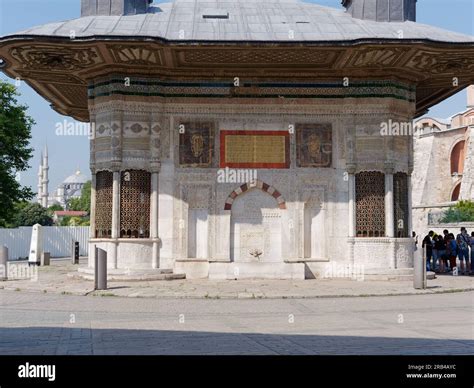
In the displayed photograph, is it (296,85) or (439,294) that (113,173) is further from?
(439,294)

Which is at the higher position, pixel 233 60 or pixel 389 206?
pixel 233 60

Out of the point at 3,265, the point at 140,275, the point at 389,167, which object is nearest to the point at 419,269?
the point at 389,167

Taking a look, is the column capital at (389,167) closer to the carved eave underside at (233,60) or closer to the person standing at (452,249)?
the carved eave underside at (233,60)

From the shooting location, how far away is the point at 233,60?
62.7 feet

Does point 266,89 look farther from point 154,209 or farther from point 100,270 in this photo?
point 100,270

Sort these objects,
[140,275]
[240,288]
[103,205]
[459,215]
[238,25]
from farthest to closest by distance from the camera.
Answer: [459,215] → [103,205] → [238,25] → [140,275] → [240,288]

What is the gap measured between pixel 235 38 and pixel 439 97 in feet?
30.9

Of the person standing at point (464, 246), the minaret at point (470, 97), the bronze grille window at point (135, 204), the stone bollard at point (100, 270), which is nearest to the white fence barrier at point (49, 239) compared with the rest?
the bronze grille window at point (135, 204)

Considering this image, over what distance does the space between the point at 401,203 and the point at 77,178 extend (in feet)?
Result: 594

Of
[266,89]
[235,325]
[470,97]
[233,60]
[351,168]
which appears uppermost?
[470,97]

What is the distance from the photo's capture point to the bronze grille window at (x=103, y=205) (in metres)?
19.6

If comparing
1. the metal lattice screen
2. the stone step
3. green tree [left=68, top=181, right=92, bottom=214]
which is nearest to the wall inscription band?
the metal lattice screen

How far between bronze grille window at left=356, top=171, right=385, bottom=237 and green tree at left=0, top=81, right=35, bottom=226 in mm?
20880
